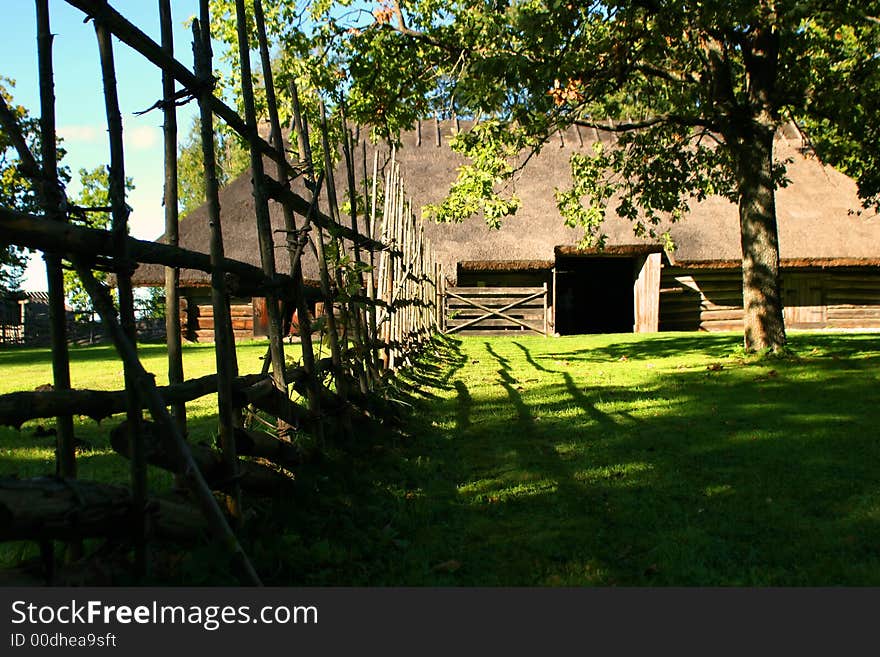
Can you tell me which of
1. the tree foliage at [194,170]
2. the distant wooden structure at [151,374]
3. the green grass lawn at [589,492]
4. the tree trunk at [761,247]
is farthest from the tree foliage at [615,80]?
the tree foliage at [194,170]

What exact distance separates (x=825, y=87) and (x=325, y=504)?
33.2 ft

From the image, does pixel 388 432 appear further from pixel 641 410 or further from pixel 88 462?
pixel 641 410

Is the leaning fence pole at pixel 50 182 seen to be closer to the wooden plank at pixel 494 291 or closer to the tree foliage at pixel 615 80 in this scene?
the tree foliage at pixel 615 80

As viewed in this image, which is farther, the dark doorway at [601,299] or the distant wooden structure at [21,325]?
the distant wooden structure at [21,325]

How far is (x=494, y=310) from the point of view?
21891mm

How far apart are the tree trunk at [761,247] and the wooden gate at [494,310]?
1064 centimetres

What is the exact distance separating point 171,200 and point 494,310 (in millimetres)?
19133

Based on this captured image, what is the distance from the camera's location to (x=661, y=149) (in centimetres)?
1294

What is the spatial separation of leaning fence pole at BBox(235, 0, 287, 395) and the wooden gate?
59.4ft

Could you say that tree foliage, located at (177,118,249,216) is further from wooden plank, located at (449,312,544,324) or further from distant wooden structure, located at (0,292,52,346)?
wooden plank, located at (449,312,544,324)

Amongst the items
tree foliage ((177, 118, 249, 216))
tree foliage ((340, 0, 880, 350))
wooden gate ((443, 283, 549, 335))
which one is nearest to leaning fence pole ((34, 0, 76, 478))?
tree foliage ((340, 0, 880, 350))

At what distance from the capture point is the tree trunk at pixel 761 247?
11.1m

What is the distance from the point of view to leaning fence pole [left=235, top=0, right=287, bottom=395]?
348 centimetres

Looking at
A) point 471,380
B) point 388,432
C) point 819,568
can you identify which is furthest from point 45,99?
point 471,380
